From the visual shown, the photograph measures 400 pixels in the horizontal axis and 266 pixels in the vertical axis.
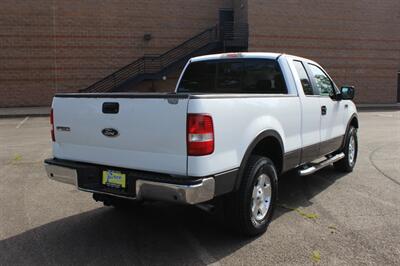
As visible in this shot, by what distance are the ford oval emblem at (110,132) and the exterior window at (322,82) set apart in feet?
10.9

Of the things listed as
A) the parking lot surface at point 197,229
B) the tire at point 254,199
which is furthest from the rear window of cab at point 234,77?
the parking lot surface at point 197,229

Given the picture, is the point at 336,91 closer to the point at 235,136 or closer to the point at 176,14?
the point at 235,136

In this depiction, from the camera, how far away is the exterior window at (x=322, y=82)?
21.1ft

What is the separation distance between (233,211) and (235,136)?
76cm

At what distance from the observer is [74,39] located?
2384cm

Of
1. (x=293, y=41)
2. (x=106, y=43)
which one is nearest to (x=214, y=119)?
(x=106, y=43)

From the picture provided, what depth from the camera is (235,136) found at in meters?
4.20

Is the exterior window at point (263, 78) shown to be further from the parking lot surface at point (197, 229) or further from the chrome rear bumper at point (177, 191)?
the chrome rear bumper at point (177, 191)

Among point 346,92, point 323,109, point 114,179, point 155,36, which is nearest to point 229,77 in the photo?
point 323,109

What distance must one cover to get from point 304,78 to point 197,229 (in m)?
2.56

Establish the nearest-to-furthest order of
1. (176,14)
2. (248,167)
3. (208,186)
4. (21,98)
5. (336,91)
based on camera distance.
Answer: (208,186), (248,167), (336,91), (21,98), (176,14)

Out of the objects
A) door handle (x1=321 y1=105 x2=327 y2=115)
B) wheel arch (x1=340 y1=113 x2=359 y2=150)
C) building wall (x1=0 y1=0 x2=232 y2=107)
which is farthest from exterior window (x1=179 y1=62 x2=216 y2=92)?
building wall (x1=0 y1=0 x2=232 y2=107)

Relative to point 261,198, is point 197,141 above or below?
above

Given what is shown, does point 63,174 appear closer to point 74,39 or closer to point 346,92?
point 346,92
